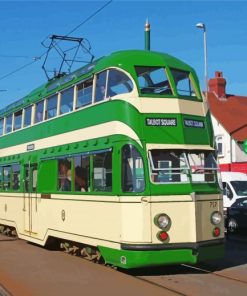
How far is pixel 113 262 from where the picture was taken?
10086 mm

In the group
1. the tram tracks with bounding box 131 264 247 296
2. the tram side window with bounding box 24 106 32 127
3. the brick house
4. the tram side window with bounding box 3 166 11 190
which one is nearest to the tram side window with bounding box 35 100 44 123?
the tram side window with bounding box 24 106 32 127

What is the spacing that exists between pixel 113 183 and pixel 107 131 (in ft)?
3.52

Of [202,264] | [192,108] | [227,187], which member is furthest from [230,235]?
[192,108]

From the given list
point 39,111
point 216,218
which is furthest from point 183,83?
point 39,111

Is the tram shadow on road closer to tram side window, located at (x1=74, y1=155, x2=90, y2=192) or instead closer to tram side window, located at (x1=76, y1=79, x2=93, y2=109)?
tram side window, located at (x1=74, y1=155, x2=90, y2=192)

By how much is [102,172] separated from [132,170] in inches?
37.9

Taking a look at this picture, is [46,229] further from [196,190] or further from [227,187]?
[227,187]

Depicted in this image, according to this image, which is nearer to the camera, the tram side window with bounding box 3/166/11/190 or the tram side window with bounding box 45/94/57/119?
the tram side window with bounding box 45/94/57/119

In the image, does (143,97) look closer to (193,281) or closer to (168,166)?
(168,166)

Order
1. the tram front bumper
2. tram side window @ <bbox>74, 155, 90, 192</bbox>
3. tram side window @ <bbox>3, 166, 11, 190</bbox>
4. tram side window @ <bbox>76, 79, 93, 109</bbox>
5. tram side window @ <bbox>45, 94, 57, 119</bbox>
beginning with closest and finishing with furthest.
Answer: the tram front bumper → tram side window @ <bbox>74, 155, 90, 192</bbox> → tram side window @ <bbox>76, 79, 93, 109</bbox> → tram side window @ <bbox>45, 94, 57, 119</bbox> → tram side window @ <bbox>3, 166, 11, 190</bbox>

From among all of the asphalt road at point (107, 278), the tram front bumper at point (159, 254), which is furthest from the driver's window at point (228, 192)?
the tram front bumper at point (159, 254)

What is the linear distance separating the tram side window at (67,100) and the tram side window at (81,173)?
4.53 ft

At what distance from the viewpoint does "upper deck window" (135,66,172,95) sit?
10438mm

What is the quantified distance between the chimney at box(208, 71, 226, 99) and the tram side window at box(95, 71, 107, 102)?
34.0m
